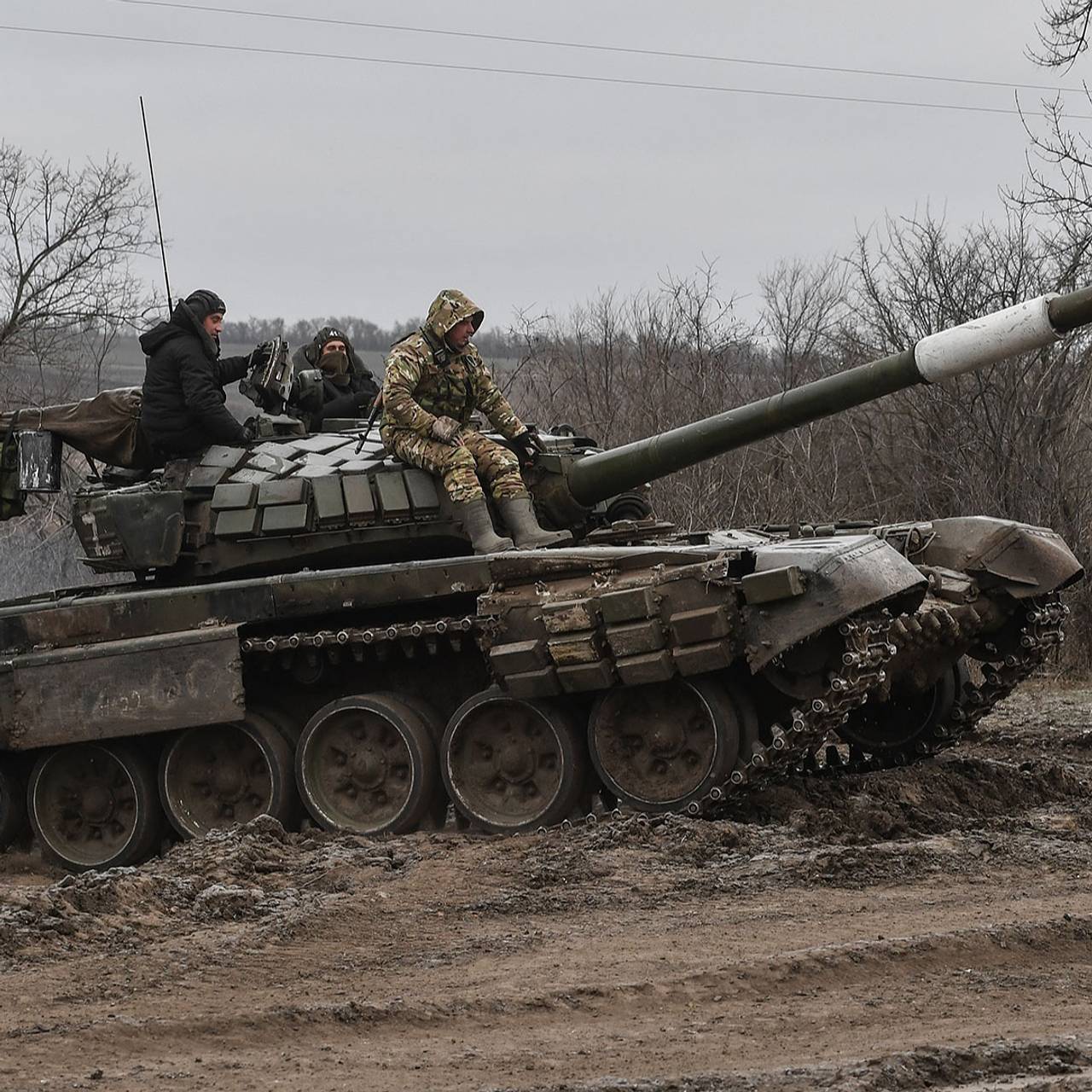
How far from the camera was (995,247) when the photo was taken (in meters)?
22.8

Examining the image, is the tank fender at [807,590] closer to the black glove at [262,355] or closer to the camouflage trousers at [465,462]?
the camouflage trousers at [465,462]

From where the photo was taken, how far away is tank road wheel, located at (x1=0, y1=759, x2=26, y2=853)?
38.8 feet

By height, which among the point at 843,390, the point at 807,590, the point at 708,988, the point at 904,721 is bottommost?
the point at 708,988

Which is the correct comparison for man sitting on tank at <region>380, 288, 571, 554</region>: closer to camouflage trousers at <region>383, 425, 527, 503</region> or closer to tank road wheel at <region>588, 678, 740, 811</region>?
camouflage trousers at <region>383, 425, 527, 503</region>

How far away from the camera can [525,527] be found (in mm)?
10938

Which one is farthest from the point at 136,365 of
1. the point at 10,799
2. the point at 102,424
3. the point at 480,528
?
the point at 480,528

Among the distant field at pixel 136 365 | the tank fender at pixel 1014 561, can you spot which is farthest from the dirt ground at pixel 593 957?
the distant field at pixel 136 365

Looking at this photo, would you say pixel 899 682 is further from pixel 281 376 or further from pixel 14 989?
pixel 14 989

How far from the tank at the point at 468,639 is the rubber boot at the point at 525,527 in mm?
349

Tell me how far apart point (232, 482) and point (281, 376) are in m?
1.32

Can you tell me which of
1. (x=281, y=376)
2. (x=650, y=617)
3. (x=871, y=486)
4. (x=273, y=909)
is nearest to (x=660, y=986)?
(x=273, y=909)

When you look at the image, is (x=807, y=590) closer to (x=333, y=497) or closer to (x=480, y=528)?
(x=480, y=528)

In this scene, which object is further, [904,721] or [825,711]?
[904,721]

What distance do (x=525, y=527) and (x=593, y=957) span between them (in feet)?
13.2
